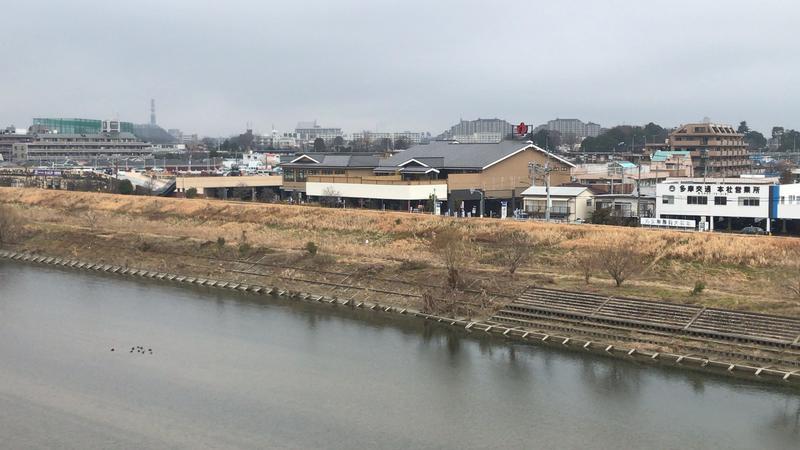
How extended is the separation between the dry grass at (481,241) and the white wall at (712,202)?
544 cm

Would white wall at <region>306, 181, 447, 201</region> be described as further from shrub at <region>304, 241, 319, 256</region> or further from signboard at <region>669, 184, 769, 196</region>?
signboard at <region>669, 184, 769, 196</region>

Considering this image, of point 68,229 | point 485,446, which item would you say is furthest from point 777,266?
point 68,229

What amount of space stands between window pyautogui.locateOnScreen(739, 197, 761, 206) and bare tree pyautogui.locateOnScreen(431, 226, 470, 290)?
10.2 m

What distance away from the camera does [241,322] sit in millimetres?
20875

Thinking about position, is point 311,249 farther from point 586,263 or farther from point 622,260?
point 622,260

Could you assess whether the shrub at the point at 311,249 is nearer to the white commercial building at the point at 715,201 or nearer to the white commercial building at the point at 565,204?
the white commercial building at the point at 565,204

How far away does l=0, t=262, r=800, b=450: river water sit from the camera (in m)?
13.1

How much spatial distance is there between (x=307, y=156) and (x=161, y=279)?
1896cm

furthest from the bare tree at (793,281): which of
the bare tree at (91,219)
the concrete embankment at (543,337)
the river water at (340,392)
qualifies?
the bare tree at (91,219)

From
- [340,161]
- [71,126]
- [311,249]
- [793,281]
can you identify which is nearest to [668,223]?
[793,281]

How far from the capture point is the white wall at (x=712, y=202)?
28.4 m

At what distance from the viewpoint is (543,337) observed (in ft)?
59.8

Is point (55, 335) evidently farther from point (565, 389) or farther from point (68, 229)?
point (68, 229)

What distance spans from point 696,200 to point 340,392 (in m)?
19.5
